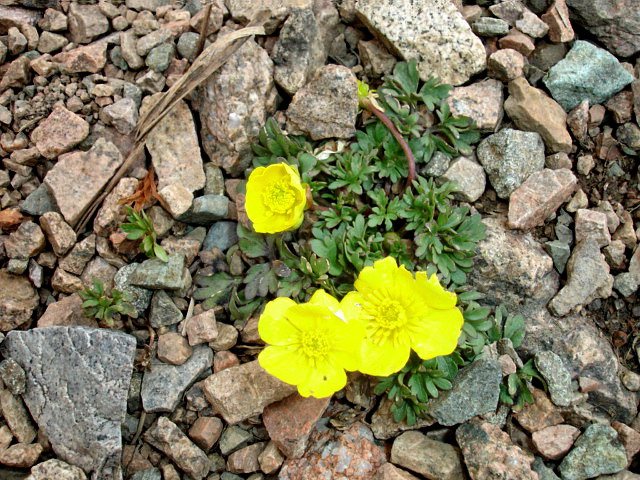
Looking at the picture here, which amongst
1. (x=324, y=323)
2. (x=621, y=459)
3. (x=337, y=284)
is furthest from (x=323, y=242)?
(x=621, y=459)

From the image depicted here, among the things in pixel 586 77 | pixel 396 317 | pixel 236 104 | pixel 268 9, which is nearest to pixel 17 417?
A: pixel 396 317

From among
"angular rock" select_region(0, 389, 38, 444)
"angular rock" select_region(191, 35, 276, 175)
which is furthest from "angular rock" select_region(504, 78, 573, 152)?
"angular rock" select_region(0, 389, 38, 444)

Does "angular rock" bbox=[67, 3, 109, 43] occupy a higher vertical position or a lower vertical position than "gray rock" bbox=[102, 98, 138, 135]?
higher

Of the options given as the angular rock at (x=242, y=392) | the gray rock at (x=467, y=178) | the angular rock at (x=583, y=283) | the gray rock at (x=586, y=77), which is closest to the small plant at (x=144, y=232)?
the angular rock at (x=242, y=392)

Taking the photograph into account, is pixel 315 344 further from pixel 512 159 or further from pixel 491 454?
pixel 512 159

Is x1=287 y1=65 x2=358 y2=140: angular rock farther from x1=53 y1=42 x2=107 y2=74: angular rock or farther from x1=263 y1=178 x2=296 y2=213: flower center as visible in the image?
x1=53 y1=42 x2=107 y2=74: angular rock

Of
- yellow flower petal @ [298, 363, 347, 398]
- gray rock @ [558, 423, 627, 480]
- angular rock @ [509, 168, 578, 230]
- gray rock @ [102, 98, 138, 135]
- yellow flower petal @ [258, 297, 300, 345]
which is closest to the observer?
yellow flower petal @ [298, 363, 347, 398]
